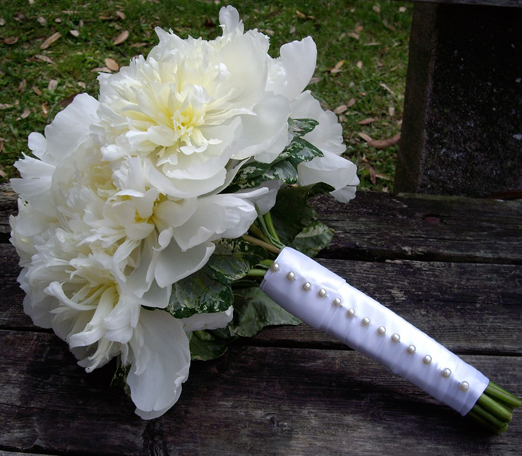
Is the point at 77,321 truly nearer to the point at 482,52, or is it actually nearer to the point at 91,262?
the point at 91,262

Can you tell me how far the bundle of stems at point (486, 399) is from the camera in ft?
3.18

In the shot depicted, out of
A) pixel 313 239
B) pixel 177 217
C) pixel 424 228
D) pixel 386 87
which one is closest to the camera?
pixel 177 217

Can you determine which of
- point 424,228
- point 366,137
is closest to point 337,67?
point 366,137

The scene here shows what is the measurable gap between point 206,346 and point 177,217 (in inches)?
13.5

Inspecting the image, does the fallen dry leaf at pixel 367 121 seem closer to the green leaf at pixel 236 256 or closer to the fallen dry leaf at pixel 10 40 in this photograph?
the fallen dry leaf at pixel 10 40

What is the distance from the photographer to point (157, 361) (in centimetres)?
90

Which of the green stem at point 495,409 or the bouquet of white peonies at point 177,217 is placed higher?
the bouquet of white peonies at point 177,217

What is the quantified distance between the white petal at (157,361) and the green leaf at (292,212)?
0.31m

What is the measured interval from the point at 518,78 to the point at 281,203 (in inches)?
41.4

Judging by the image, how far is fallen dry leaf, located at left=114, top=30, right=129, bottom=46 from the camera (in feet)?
9.89

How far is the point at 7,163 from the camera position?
250 centimetres

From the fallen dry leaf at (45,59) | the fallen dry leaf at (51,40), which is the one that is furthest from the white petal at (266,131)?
the fallen dry leaf at (51,40)

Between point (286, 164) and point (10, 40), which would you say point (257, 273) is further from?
point (10, 40)

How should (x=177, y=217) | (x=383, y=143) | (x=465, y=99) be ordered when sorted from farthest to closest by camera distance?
(x=383, y=143) < (x=465, y=99) < (x=177, y=217)
